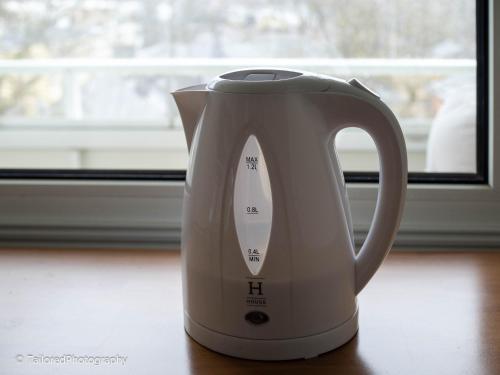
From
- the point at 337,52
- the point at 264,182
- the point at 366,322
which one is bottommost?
the point at 366,322

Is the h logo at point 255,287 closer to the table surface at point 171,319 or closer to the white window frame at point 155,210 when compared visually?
the table surface at point 171,319

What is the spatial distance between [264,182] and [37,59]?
1109 millimetres

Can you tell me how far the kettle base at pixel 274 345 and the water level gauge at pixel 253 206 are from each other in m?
0.07

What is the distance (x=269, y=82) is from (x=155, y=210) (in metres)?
0.43

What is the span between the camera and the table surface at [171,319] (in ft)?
1.76

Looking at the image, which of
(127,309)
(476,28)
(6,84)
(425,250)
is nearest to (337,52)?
(476,28)

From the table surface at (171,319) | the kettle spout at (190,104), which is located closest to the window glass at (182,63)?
the table surface at (171,319)

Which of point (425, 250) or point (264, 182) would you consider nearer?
point (264, 182)

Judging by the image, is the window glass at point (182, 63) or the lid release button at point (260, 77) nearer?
the lid release button at point (260, 77)

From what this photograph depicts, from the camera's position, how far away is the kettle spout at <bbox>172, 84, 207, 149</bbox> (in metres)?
0.54

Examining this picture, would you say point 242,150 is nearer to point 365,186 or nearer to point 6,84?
point 365,186

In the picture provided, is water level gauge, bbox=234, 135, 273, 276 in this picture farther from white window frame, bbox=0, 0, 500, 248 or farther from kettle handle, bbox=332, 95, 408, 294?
white window frame, bbox=0, 0, 500, 248

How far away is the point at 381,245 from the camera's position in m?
0.55

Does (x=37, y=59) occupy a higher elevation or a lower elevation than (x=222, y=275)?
higher
